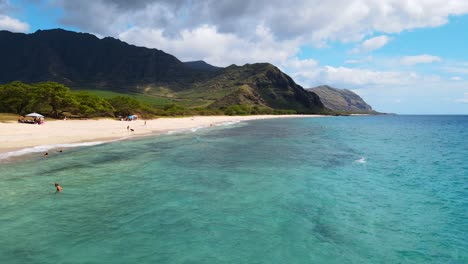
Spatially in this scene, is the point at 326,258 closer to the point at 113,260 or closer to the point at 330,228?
the point at 330,228

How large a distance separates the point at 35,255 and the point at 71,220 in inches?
174

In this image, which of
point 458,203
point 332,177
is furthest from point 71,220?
point 458,203

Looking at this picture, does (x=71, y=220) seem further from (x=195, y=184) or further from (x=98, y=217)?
(x=195, y=184)

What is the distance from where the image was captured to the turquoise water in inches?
545

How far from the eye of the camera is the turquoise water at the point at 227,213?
1385 cm

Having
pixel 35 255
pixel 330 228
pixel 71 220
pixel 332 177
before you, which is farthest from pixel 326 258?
pixel 332 177

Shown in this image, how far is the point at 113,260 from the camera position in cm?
1276

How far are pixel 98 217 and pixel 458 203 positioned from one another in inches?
1014

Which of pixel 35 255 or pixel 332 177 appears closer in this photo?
pixel 35 255

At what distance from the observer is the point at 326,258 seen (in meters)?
13.5

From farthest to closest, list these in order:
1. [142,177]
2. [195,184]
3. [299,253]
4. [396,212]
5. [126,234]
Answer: [142,177]
[195,184]
[396,212]
[126,234]
[299,253]

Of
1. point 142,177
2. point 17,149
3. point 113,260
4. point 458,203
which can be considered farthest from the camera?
point 17,149

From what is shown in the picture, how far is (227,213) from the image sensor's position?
19.0 metres

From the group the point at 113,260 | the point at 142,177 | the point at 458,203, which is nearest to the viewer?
the point at 113,260
